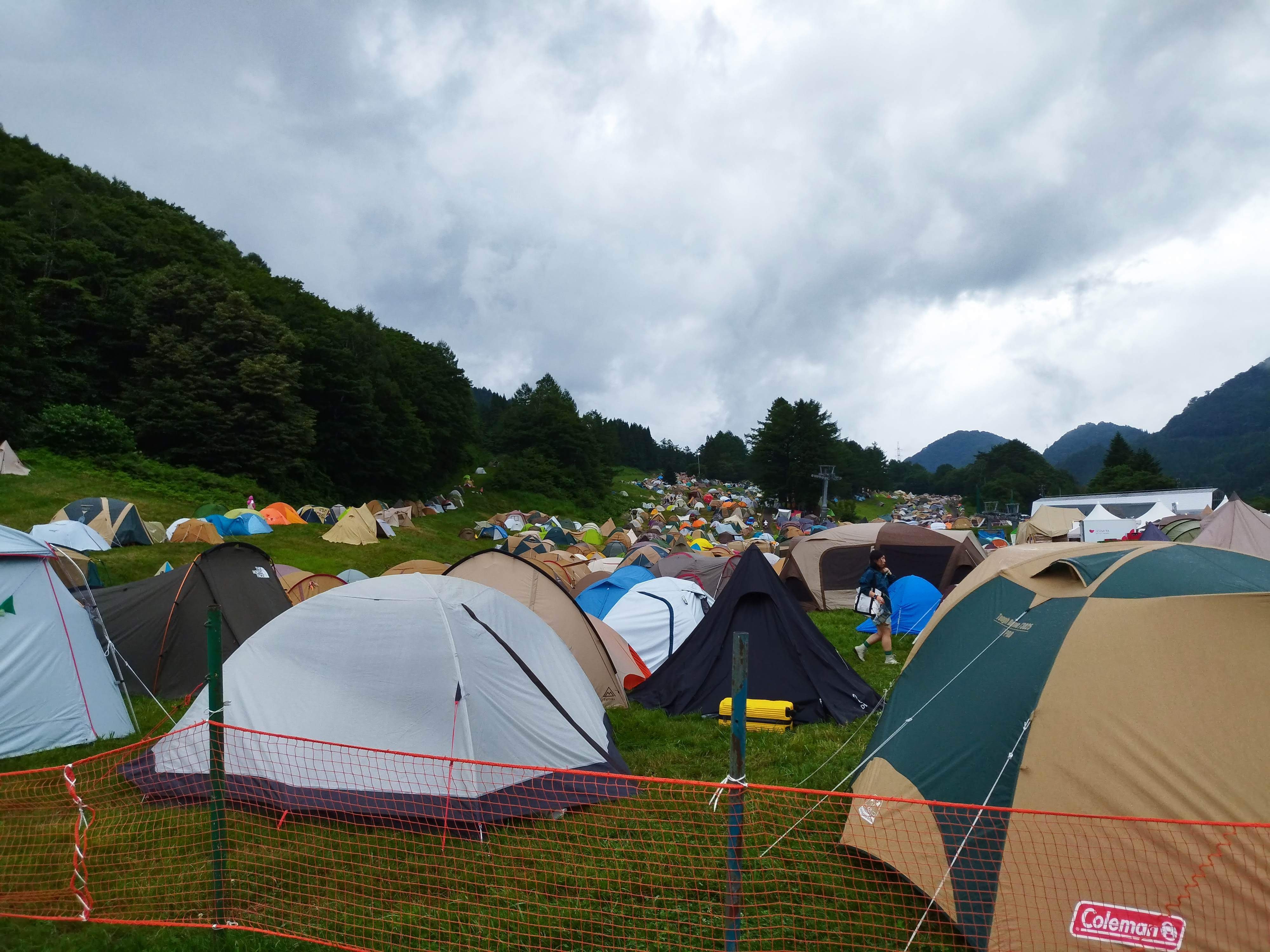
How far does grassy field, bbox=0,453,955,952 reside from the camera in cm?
379

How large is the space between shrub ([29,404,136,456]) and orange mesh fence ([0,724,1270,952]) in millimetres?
29021

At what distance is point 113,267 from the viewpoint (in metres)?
38.7

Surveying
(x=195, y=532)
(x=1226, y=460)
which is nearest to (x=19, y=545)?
(x=195, y=532)

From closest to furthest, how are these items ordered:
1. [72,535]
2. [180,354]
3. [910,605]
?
1. [910,605]
2. [72,535]
3. [180,354]

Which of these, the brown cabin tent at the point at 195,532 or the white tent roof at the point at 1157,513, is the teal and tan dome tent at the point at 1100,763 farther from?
the white tent roof at the point at 1157,513

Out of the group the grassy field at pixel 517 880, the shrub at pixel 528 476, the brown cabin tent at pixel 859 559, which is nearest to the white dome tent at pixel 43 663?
the grassy field at pixel 517 880

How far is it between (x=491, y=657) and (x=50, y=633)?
15.2 feet

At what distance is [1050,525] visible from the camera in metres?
36.5

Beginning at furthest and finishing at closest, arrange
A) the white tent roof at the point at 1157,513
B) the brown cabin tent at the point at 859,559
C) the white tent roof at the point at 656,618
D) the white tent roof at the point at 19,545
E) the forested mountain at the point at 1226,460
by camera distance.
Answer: the forested mountain at the point at 1226,460
the white tent roof at the point at 1157,513
the brown cabin tent at the point at 859,559
the white tent roof at the point at 656,618
the white tent roof at the point at 19,545

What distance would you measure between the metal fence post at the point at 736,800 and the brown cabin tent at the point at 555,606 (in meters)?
5.53

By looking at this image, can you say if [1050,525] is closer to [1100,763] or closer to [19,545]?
[1100,763]

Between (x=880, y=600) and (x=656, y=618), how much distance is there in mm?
3559

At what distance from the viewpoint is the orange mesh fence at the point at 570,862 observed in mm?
3232

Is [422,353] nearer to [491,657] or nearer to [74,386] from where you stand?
[74,386]
